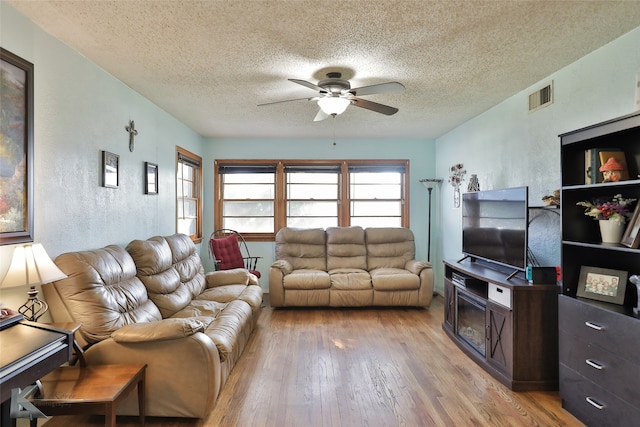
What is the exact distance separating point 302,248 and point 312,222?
0.76 meters

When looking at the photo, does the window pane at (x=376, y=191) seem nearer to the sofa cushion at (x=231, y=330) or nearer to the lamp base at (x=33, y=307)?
the sofa cushion at (x=231, y=330)

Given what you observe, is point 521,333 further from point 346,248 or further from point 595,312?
point 346,248

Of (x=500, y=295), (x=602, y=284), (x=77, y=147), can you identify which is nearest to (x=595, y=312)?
(x=602, y=284)

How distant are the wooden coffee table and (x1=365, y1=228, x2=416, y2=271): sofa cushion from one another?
372cm

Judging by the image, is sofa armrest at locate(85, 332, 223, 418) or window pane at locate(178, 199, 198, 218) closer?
sofa armrest at locate(85, 332, 223, 418)

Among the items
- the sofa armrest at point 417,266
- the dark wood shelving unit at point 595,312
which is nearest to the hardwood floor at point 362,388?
the dark wood shelving unit at point 595,312

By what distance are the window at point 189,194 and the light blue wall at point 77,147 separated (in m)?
0.95

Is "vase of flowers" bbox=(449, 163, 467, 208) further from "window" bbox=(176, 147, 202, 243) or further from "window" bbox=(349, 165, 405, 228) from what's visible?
"window" bbox=(176, 147, 202, 243)

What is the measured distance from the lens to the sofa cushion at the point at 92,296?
7.54 ft

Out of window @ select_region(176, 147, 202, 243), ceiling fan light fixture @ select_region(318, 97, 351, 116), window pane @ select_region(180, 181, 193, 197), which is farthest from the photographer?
window pane @ select_region(180, 181, 193, 197)

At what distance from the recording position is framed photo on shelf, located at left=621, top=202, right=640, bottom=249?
6.73 ft

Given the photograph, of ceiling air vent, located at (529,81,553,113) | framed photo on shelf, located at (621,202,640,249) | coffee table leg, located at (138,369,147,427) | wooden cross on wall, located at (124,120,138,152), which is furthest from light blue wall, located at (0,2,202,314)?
ceiling air vent, located at (529,81,553,113)

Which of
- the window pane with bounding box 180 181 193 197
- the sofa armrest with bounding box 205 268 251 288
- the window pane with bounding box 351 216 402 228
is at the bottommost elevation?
the sofa armrest with bounding box 205 268 251 288

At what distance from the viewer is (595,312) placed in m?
2.20
